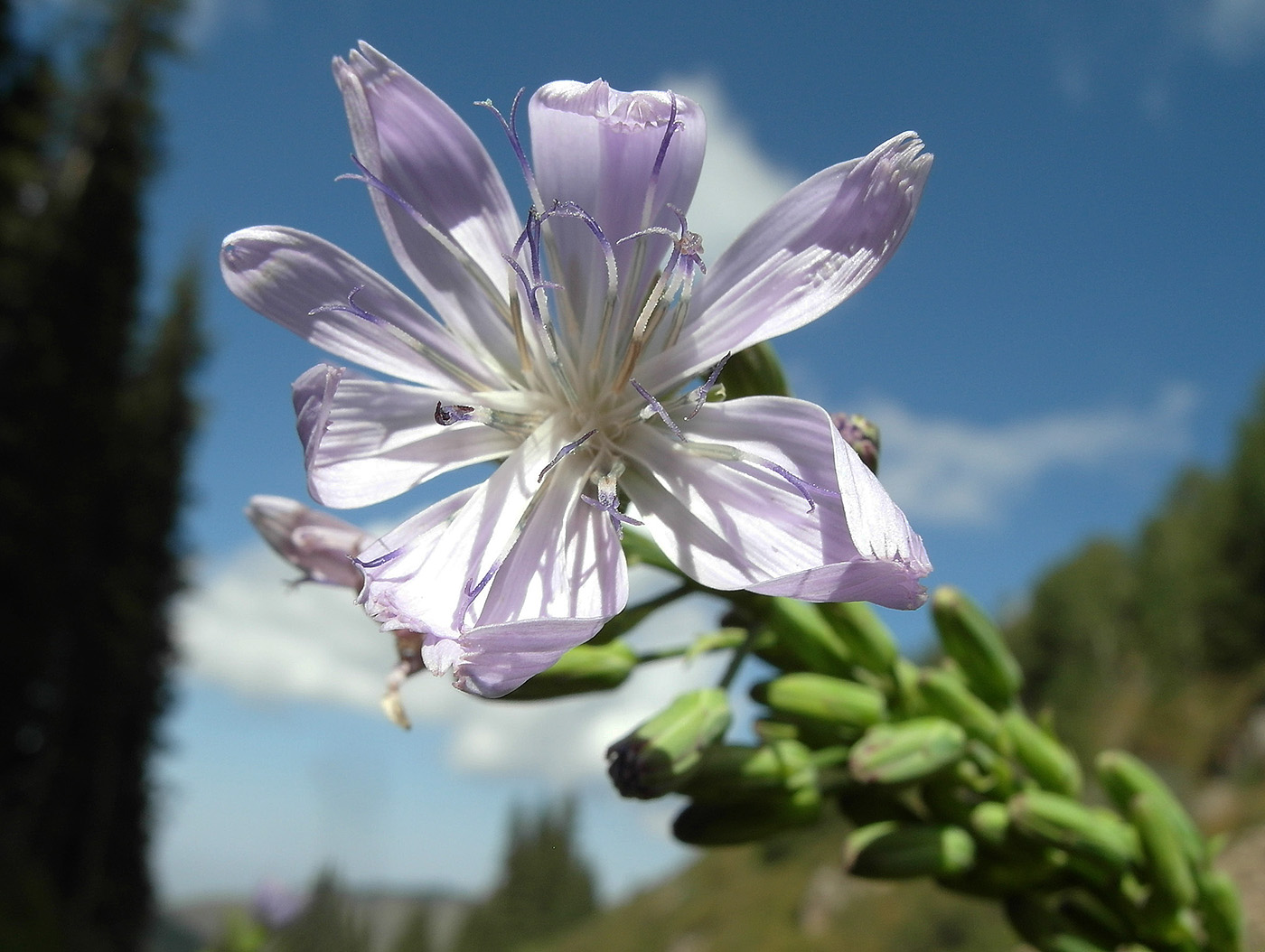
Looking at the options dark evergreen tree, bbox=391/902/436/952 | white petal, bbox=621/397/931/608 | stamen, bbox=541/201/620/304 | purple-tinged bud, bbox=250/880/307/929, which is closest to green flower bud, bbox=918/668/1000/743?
white petal, bbox=621/397/931/608

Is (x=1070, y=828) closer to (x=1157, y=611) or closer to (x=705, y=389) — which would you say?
(x=705, y=389)

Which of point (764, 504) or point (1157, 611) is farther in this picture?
point (1157, 611)

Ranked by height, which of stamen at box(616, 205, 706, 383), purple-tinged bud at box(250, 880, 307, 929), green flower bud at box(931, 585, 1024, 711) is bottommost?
green flower bud at box(931, 585, 1024, 711)

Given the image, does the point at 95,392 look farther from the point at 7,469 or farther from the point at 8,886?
the point at 8,886

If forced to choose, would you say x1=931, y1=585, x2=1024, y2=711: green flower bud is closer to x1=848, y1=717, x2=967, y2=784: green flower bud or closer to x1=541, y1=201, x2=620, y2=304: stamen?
x1=848, y1=717, x2=967, y2=784: green flower bud

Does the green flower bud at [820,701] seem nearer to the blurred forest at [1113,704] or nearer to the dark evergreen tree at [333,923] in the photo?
the dark evergreen tree at [333,923]

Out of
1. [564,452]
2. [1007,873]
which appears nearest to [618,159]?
[564,452]

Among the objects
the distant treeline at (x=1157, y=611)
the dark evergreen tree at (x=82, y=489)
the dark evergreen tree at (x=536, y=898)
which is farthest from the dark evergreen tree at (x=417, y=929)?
the dark evergreen tree at (x=536, y=898)
